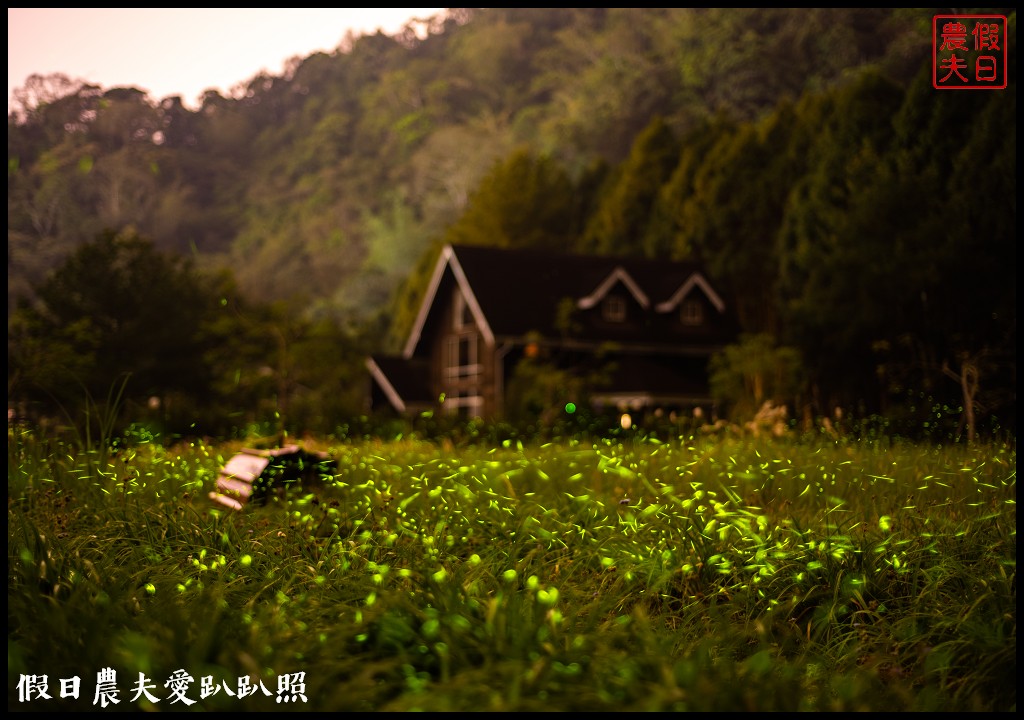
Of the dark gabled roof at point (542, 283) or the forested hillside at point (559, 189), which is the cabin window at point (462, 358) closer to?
the dark gabled roof at point (542, 283)

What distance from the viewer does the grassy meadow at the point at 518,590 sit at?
3461 mm

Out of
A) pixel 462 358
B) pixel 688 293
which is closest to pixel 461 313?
pixel 462 358

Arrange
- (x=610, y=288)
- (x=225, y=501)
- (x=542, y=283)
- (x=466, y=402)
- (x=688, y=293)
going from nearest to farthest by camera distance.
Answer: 1. (x=225, y=501)
2. (x=610, y=288)
3. (x=542, y=283)
4. (x=688, y=293)
5. (x=466, y=402)

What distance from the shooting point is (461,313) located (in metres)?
27.5

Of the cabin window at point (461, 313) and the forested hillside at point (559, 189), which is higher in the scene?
the forested hillside at point (559, 189)

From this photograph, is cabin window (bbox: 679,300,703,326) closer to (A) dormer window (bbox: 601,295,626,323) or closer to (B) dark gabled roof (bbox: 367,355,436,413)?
(A) dormer window (bbox: 601,295,626,323)

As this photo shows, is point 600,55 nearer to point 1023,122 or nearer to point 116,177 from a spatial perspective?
point 116,177

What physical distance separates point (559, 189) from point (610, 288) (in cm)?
1402

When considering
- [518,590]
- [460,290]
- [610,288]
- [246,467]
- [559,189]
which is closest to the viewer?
[518,590]

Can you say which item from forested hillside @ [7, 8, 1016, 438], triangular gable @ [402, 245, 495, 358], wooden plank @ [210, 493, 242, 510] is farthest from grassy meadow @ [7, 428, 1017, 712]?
triangular gable @ [402, 245, 495, 358]

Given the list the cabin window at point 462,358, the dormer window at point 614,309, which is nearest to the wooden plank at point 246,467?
the cabin window at point 462,358

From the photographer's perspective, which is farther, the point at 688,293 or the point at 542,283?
the point at 688,293

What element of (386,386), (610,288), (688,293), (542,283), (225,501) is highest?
(542,283)

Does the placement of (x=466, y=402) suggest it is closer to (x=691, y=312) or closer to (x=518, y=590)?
(x=691, y=312)
